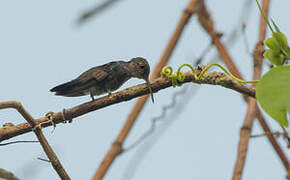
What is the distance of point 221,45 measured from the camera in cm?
253

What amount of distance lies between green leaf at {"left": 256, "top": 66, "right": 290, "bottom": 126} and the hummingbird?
876 millimetres

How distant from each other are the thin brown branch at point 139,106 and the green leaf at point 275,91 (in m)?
1.40

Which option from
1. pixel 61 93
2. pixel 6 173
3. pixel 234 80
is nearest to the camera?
pixel 6 173

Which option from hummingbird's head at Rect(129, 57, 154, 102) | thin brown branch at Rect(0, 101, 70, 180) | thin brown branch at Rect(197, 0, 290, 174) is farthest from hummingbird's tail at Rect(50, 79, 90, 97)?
thin brown branch at Rect(197, 0, 290, 174)

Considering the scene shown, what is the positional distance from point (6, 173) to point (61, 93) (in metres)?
0.83

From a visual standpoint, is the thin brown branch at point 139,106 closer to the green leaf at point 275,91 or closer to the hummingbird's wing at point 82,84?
the hummingbird's wing at point 82,84

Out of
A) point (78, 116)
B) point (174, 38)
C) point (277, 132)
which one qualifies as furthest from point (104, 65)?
point (277, 132)

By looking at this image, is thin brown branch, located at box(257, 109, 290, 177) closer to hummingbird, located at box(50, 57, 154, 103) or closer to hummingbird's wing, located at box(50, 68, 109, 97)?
hummingbird, located at box(50, 57, 154, 103)

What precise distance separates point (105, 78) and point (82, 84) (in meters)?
0.12

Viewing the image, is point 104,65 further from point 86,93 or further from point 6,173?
point 6,173

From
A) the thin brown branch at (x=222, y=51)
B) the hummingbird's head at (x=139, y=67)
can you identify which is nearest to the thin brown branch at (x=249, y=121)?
the thin brown branch at (x=222, y=51)

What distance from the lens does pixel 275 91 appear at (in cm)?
77

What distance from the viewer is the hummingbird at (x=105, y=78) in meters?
1.79

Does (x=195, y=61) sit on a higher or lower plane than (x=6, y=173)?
lower
